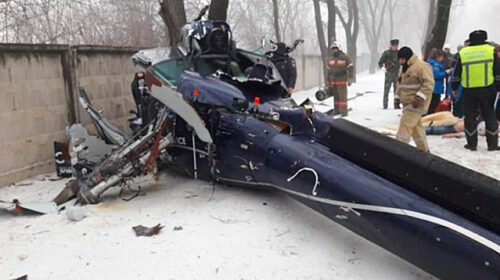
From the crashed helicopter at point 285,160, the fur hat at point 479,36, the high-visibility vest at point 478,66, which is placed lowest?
the crashed helicopter at point 285,160

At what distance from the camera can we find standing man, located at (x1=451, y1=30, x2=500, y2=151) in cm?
656

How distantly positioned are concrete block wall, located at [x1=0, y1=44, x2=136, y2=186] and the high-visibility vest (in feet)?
19.3

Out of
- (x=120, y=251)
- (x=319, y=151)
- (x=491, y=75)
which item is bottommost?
(x=120, y=251)

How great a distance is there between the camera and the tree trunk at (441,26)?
9.55 metres

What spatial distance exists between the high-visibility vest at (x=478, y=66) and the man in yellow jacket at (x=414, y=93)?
1172 millimetres

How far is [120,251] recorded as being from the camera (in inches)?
141

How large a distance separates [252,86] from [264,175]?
126cm

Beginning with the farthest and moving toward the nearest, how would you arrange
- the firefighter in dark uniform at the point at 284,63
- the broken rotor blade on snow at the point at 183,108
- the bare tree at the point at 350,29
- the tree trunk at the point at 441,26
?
the bare tree at the point at 350,29 < the tree trunk at the point at 441,26 < the firefighter in dark uniform at the point at 284,63 < the broken rotor blade on snow at the point at 183,108

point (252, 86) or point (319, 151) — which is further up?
point (252, 86)

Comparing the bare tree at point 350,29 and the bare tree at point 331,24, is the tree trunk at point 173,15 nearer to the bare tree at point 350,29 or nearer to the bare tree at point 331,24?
the bare tree at point 331,24

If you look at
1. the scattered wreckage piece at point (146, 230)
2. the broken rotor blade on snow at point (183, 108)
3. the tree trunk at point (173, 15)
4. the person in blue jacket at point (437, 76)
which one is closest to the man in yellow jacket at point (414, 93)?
the broken rotor blade on snow at point (183, 108)

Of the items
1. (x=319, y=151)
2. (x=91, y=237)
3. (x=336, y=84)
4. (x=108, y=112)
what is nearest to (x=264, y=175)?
(x=319, y=151)

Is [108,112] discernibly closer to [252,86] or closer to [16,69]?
[16,69]

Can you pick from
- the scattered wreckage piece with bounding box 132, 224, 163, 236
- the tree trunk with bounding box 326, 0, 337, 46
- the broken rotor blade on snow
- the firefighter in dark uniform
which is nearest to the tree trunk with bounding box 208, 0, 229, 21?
the firefighter in dark uniform
